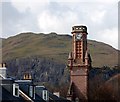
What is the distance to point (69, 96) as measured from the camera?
265ft

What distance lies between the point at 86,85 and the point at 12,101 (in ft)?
165

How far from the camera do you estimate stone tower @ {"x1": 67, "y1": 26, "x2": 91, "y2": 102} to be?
82812 mm

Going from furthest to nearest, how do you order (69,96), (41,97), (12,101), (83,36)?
(83,36)
(69,96)
(41,97)
(12,101)

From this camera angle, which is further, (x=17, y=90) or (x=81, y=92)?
(x=81, y=92)

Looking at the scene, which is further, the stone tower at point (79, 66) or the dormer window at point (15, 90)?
the stone tower at point (79, 66)

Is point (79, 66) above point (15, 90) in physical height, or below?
above

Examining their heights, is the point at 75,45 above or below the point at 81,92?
above

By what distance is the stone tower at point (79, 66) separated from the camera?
8281 centimetres

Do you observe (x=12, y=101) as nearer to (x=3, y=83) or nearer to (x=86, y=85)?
(x=3, y=83)

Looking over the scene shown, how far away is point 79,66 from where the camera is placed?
83.0 meters

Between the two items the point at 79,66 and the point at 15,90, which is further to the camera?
the point at 79,66

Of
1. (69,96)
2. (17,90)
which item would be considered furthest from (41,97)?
(69,96)

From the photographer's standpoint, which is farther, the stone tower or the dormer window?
the stone tower

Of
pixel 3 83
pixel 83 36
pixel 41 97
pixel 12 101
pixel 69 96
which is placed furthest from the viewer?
pixel 83 36
